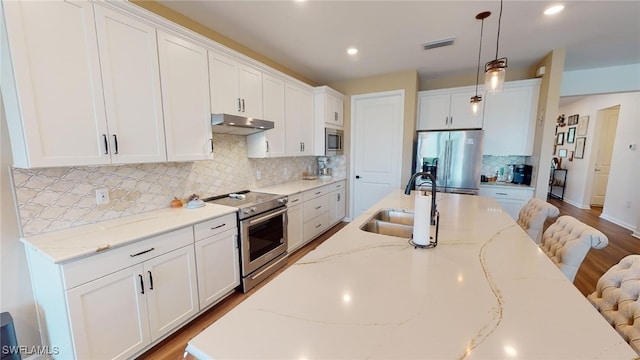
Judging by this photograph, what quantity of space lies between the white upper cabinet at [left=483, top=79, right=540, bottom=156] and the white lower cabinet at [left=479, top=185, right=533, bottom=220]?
59 cm

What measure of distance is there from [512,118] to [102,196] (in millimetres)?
5055

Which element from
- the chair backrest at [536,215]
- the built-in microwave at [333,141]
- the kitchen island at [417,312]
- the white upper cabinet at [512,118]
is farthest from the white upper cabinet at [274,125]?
the white upper cabinet at [512,118]

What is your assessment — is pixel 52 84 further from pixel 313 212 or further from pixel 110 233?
pixel 313 212

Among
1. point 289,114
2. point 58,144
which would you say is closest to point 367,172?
point 289,114

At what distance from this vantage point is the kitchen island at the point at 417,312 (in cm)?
65

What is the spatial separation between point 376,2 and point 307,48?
114 cm

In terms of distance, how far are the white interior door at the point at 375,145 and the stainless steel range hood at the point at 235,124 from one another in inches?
79.9

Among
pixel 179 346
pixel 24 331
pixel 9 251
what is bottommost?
pixel 179 346

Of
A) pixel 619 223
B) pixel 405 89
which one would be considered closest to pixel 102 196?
pixel 405 89

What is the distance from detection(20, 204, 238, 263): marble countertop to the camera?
1.34m

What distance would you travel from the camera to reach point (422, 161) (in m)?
3.86

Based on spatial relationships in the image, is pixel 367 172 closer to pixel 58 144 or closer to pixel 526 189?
pixel 526 189

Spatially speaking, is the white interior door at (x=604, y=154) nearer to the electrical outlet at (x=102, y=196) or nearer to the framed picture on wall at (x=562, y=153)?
the framed picture on wall at (x=562, y=153)

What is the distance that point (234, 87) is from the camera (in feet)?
8.17
